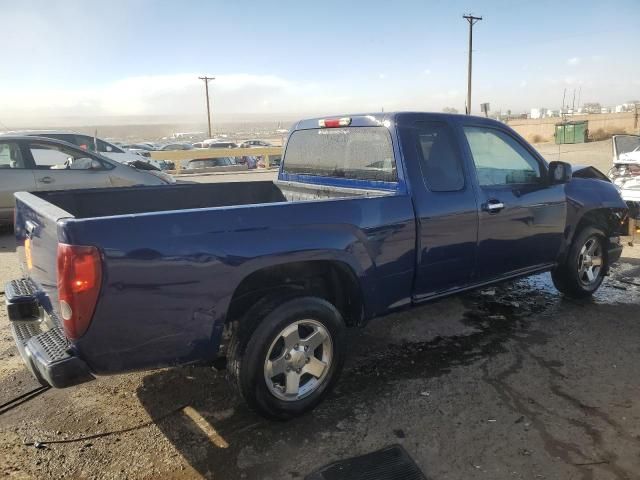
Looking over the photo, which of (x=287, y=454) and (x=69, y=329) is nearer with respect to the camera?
(x=69, y=329)

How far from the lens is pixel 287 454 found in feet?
8.93

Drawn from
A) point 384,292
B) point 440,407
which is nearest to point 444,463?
point 440,407

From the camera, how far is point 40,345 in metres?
2.57

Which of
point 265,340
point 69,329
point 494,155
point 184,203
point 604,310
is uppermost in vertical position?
point 494,155

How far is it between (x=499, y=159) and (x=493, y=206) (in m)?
0.55

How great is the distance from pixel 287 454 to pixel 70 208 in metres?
2.49

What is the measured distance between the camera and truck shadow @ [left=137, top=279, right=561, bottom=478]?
2738mm

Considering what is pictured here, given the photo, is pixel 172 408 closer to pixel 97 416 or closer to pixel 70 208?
pixel 97 416

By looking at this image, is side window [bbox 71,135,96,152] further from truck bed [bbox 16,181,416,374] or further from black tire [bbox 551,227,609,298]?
black tire [bbox 551,227,609,298]

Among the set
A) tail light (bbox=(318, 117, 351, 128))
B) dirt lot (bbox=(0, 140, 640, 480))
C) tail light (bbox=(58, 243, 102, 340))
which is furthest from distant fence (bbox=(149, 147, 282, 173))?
tail light (bbox=(58, 243, 102, 340))

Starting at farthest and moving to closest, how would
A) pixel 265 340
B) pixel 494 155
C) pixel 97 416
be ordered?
1. pixel 494 155
2. pixel 97 416
3. pixel 265 340

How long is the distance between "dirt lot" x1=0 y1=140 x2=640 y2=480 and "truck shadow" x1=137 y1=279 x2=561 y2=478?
0.01m

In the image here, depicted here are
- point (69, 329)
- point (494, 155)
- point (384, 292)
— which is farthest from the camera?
point (494, 155)

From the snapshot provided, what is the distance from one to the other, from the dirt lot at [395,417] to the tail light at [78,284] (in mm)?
876
